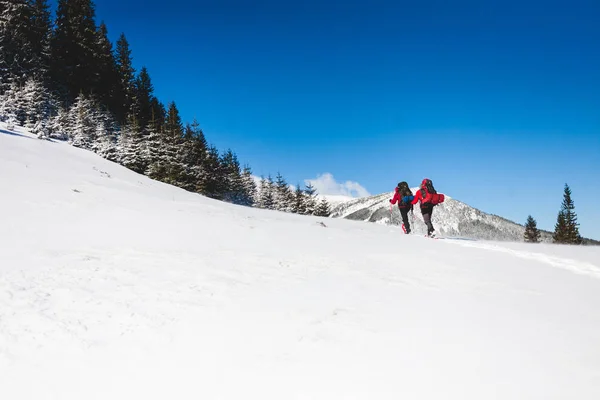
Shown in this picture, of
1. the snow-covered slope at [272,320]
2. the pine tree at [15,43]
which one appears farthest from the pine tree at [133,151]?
the snow-covered slope at [272,320]

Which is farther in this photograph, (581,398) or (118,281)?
(118,281)

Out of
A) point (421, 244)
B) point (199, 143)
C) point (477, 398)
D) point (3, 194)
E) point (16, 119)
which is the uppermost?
point (199, 143)

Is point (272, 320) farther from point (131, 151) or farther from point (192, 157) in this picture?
point (192, 157)

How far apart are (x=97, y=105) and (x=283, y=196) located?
31.6 m

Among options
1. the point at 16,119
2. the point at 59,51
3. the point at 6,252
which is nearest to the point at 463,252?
the point at 6,252

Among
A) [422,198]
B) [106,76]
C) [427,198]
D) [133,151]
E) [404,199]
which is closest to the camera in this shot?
[427,198]

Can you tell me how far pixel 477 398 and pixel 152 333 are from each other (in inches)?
132

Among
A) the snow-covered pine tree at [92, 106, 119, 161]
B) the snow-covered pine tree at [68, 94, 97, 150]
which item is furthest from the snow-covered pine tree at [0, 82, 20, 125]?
the snow-covered pine tree at [92, 106, 119, 161]

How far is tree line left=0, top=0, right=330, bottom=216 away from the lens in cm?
3688

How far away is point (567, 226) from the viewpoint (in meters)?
63.7

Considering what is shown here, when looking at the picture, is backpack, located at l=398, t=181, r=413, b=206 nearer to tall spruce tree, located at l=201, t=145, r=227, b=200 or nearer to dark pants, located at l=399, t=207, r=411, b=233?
dark pants, located at l=399, t=207, r=411, b=233

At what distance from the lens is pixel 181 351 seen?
12.5ft

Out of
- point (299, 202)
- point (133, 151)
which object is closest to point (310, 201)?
point (299, 202)

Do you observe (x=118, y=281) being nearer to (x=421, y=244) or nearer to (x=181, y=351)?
(x=181, y=351)
